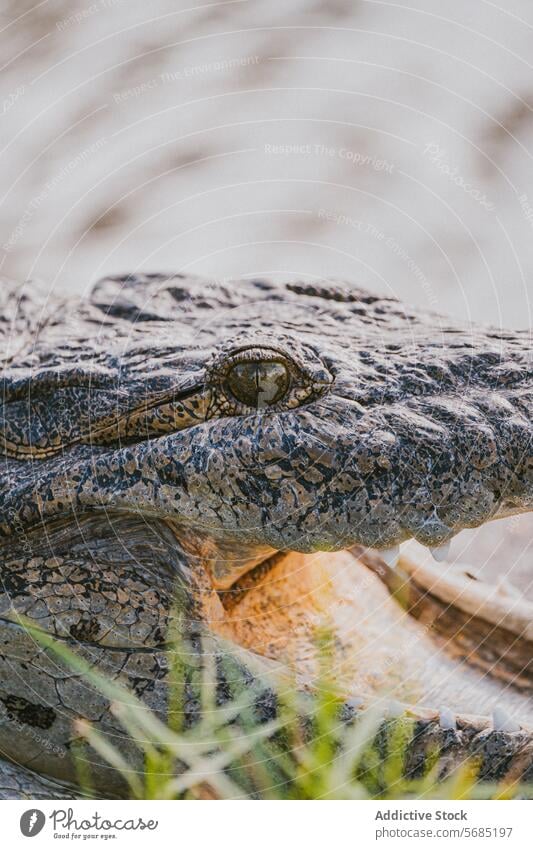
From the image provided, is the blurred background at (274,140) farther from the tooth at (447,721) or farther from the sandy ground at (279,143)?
the tooth at (447,721)

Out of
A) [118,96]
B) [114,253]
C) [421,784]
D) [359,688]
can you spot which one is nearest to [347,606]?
[359,688]

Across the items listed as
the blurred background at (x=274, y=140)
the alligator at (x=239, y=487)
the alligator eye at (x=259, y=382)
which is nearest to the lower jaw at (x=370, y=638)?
the alligator at (x=239, y=487)
